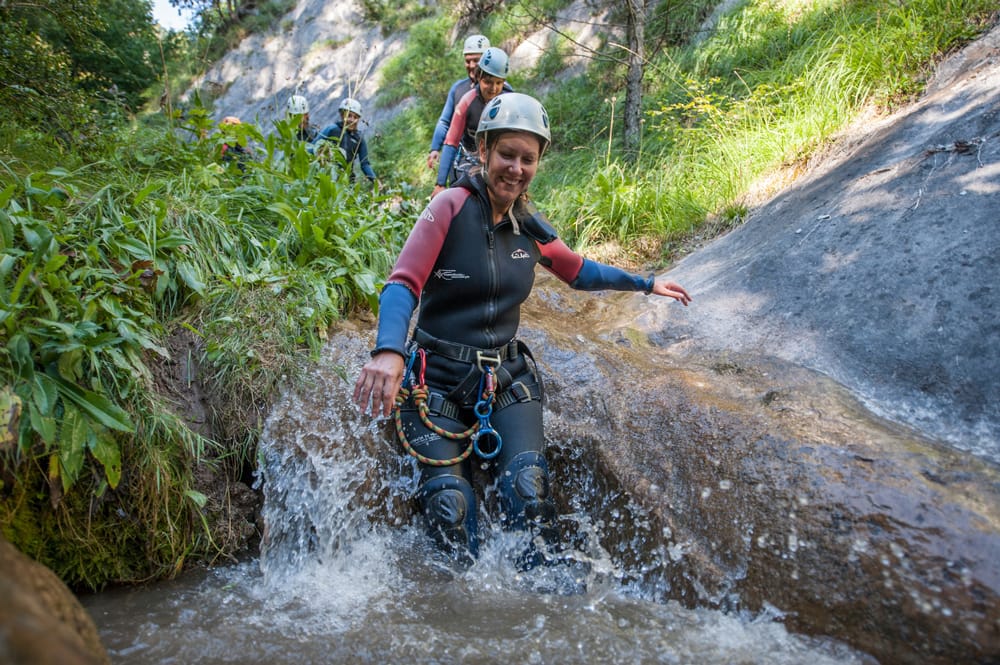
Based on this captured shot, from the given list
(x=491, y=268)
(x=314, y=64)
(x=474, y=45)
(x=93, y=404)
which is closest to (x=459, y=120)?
(x=474, y=45)

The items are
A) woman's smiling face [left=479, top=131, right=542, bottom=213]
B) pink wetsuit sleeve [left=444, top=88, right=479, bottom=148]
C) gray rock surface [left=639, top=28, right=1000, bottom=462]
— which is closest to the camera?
woman's smiling face [left=479, top=131, right=542, bottom=213]

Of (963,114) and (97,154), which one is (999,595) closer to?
(963,114)

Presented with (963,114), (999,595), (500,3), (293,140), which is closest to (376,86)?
(500,3)

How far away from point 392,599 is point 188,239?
2.28 metres

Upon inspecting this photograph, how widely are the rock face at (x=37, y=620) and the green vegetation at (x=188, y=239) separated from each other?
133 cm

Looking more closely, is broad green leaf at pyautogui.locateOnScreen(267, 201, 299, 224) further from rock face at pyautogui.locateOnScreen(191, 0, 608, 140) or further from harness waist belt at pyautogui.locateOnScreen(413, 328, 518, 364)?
rock face at pyautogui.locateOnScreen(191, 0, 608, 140)

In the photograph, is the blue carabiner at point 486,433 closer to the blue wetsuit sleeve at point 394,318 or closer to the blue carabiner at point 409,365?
the blue carabiner at point 409,365

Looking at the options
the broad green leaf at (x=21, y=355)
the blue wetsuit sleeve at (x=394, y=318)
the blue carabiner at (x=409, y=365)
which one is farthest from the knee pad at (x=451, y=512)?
the broad green leaf at (x=21, y=355)

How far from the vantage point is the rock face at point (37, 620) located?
71 centimetres

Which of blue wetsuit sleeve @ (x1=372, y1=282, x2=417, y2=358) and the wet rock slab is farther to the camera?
blue wetsuit sleeve @ (x1=372, y1=282, x2=417, y2=358)

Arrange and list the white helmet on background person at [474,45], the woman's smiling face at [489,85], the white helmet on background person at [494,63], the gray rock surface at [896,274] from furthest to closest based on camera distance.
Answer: the white helmet on background person at [474,45], the woman's smiling face at [489,85], the white helmet on background person at [494,63], the gray rock surface at [896,274]

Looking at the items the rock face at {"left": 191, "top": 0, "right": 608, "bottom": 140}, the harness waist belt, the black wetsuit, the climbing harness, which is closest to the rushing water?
the black wetsuit

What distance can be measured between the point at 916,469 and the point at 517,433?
60.7 inches

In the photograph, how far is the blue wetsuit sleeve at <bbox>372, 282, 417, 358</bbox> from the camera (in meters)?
2.25
